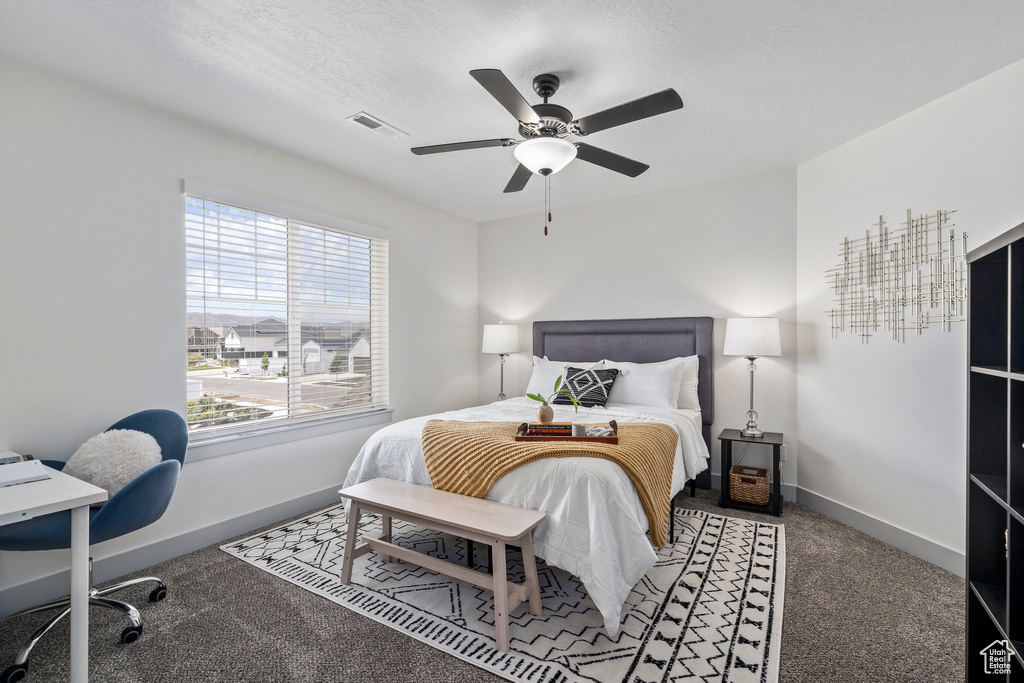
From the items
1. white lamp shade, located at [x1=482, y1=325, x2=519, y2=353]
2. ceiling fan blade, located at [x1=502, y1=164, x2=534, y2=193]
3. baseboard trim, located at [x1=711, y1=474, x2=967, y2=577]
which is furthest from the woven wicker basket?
ceiling fan blade, located at [x1=502, y1=164, x2=534, y2=193]

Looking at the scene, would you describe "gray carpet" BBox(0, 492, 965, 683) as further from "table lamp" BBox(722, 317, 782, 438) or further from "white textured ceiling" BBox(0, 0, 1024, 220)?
"white textured ceiling" BBox(0, 0, 1024, 220)

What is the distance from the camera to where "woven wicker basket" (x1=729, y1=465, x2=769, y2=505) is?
3.53 metres

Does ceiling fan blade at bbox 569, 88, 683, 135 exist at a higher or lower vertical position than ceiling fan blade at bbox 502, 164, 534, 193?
→ higher

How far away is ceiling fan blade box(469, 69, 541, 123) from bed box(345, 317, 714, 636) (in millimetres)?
1643

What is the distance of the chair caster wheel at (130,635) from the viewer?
2.03m

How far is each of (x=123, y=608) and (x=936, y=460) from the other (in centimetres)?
428

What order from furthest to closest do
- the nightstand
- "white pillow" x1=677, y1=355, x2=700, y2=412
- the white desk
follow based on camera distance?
"white pillow" x1=677, y1=355, x2=700, y2=412 < the nightstand < the white desk

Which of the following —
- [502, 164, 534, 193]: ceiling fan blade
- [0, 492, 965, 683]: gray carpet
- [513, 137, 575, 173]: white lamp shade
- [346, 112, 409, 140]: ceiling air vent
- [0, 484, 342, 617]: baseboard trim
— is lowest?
[0, 492, 965, 683]: gray carpet

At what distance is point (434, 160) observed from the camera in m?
3.63

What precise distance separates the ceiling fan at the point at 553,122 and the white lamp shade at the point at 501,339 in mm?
2443

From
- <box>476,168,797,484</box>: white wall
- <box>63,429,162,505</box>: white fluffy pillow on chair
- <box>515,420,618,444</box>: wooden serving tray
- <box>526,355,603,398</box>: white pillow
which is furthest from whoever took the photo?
<box>526,355,603,398</box>: white pillow

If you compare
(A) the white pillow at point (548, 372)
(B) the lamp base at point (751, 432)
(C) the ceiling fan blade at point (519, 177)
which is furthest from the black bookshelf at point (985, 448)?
(A) the white pillow at point (548, 372)

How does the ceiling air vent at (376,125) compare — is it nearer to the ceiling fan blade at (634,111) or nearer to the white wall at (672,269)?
the ceiling fan blade at (634,111)

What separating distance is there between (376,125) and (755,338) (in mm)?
3027
